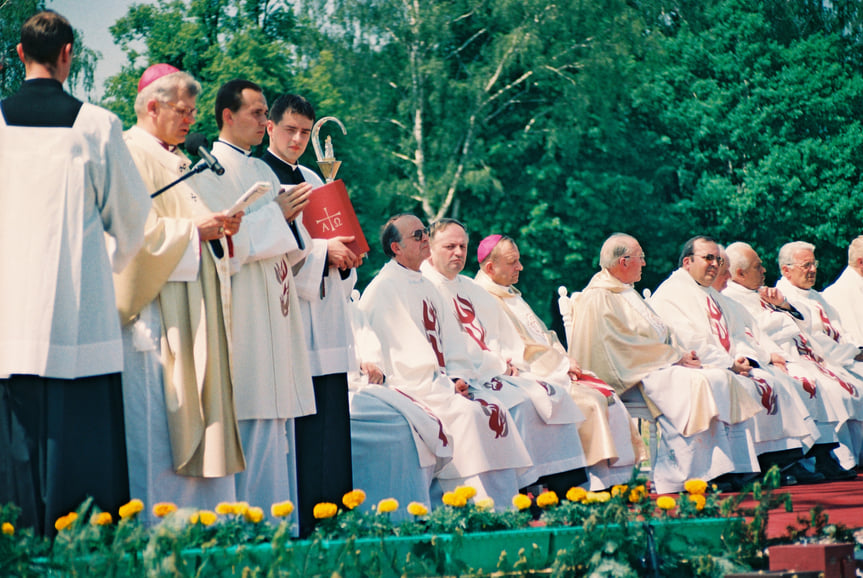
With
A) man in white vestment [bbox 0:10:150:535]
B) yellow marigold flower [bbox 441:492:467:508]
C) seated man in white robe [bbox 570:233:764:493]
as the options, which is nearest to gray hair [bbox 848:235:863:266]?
seated man in white robe [bbox 570:233:764:493]

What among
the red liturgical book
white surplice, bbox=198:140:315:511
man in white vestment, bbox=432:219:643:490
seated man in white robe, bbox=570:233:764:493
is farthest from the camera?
seated man in white robe, bbox=570:233:764:493

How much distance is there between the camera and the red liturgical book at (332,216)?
576cm

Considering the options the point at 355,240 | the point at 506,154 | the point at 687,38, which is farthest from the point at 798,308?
the point at 687,38

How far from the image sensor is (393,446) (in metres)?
6.74

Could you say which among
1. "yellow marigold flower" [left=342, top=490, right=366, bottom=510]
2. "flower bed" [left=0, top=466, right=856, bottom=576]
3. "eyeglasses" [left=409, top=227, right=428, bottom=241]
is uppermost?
"eyeglasses" [left=409, top=227, right=428, bottom=241]

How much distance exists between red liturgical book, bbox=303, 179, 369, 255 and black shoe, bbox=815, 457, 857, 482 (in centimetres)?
589

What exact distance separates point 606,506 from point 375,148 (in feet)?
71.7

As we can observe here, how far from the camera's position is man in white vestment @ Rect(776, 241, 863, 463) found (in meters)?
10.9

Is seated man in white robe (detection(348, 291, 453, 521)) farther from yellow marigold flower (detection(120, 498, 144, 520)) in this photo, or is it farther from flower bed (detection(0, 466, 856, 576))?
yellow marigold flower (detection(120, 498, 144, 520))

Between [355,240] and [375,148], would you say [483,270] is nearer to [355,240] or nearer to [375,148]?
[355,240]

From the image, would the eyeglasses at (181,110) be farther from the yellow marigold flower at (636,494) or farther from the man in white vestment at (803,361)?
the man in white vestment at (803,361)

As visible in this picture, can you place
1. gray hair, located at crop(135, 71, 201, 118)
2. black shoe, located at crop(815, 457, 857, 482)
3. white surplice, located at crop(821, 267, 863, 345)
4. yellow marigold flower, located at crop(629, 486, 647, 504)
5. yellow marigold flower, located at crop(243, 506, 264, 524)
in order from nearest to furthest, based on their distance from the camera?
1. yellow marigold flower, located at crop(243, 506, 264, 524)
2. yellow marigold flower, located at crop(629, 486, 647, 504)
3. gray hair, located at crop(135, 71, 201, 118)
4. black shoe, located at crop(815, 457, 857, 482)
5. white surplice, located at crop(821, 267, 863, 345)

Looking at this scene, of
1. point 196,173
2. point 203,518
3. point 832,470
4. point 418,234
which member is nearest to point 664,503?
point 203,518

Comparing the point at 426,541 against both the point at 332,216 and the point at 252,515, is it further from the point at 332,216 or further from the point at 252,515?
the point at 332,216
